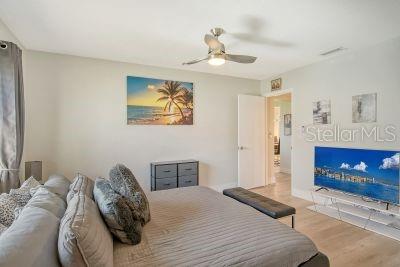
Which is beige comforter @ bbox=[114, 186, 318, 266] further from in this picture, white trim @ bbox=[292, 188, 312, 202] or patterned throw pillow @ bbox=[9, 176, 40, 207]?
white trim @ bbox=[292, 188, 312, 202]

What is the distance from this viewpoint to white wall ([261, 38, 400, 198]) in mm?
2892

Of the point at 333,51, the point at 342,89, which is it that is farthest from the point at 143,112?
the point at 342,89

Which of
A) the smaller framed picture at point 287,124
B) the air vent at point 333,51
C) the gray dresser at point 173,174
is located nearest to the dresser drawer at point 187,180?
the gray dresser at point 173,174

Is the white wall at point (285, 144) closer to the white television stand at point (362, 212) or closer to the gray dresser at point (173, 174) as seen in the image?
the white television stand at point (362, 212)

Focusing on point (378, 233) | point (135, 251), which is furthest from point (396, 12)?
point (135, 251)

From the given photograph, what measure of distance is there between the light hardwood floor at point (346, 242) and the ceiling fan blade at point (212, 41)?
8.23 ft

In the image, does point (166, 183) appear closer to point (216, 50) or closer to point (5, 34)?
point (216, 50)

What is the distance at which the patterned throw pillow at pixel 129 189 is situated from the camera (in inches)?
68.0

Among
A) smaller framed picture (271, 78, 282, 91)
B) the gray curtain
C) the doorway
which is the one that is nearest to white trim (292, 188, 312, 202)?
the doorway

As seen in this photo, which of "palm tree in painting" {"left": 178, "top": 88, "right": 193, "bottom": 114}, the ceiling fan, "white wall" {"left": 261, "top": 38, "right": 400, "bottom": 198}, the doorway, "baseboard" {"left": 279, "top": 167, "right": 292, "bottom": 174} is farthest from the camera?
"baseboard" {"left": 279, "top": 167, "right": 292, "bottom": 174}

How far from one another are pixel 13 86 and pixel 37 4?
2.90 feet

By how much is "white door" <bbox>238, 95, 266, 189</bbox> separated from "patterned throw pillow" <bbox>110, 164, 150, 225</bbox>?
3.10 meters

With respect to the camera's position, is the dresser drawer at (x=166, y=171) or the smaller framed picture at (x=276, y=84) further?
the smaller framed picture at (x=276, y=84)

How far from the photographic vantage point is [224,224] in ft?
5.70
